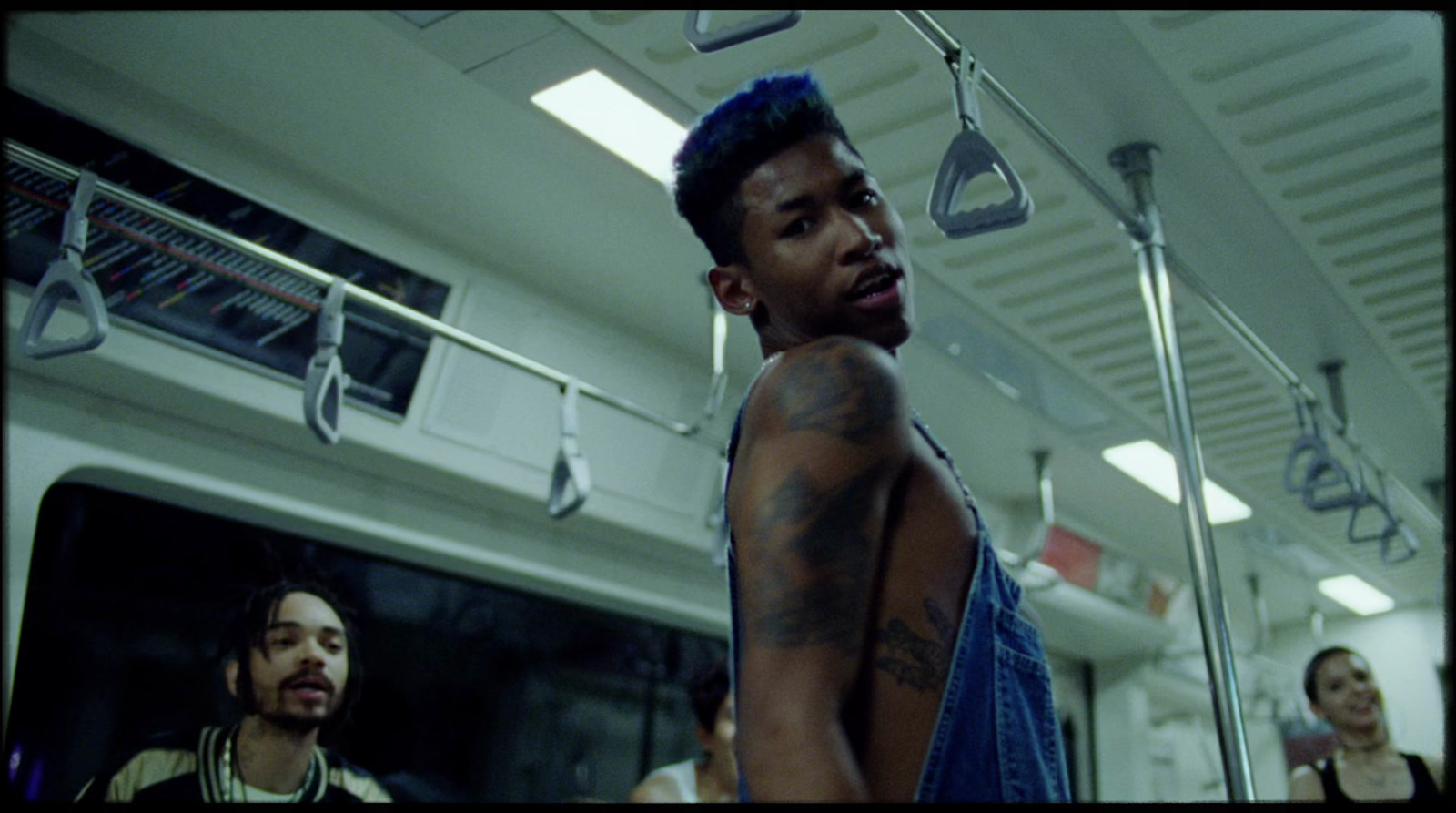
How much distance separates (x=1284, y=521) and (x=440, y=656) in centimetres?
398

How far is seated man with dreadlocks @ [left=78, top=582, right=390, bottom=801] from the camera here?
2.82 meters

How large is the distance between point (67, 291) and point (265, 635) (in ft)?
4.09

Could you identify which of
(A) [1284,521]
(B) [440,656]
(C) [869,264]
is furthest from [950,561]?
(A) [1284,521]

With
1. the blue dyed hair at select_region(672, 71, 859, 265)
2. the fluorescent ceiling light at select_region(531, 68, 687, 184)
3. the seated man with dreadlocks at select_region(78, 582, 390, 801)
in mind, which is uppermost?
the fluorescent ceiling light at select_region(531, 68, 687, 184)

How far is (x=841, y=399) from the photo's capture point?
35.6 inches

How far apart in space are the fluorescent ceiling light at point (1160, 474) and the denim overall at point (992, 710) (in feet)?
11.7

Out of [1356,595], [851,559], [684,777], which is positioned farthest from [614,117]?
[1356,595]

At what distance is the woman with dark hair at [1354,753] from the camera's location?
3377 millimetres

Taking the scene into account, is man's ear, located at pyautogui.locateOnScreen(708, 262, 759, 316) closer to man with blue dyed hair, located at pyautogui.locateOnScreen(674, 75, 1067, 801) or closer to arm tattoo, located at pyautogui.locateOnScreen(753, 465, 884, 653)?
man with blue dyed hair, located at pyautogui.locateOnScreen(674, 75, 1067, 801)

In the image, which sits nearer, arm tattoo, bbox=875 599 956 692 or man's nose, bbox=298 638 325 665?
arm tattoo, bbox=875 599 956 692

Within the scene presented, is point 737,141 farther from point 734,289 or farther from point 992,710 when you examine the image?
point 992,710

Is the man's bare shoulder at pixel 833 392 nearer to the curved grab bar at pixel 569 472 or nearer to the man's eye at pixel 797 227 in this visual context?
the man's eye at pixel 797 227

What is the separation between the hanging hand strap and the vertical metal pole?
564 mm

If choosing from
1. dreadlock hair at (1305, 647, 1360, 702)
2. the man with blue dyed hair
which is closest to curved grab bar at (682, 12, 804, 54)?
the man with blue dyed hair
